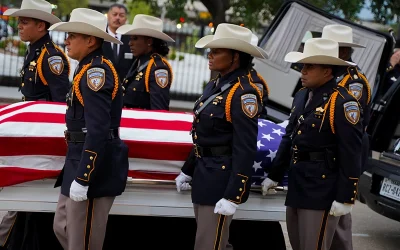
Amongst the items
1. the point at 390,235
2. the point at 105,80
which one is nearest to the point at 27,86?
the point at 105,80

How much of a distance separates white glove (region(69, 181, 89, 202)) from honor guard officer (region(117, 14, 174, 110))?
5.42 ft

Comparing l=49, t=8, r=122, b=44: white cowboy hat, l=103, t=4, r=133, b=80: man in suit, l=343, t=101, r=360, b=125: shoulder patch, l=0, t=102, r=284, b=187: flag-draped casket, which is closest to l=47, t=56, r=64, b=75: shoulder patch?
l=0, t=102, r=284, b=187: flag-draped casket

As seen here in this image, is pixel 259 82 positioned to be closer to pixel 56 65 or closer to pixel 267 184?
pixel 267 184

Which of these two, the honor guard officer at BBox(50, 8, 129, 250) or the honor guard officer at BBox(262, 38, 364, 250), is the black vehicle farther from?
the honor guard officer at BBox(50, 8, 129, 250)

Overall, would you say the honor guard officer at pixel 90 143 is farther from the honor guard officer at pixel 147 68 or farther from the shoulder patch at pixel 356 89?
the shoulder patch at pixel 356 89

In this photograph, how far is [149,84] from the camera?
5.75 m

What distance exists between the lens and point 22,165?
14.9 feet

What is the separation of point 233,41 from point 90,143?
0.98 m

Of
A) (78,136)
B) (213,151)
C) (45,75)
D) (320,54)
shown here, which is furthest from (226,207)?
(45,75)

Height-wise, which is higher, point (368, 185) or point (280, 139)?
point (280, 139)

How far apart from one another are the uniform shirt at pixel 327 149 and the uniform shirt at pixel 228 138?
0.37 metres

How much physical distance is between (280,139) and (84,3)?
8215 mm

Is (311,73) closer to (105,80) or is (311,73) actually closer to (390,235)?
(105,80)

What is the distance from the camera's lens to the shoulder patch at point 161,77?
225 inches
